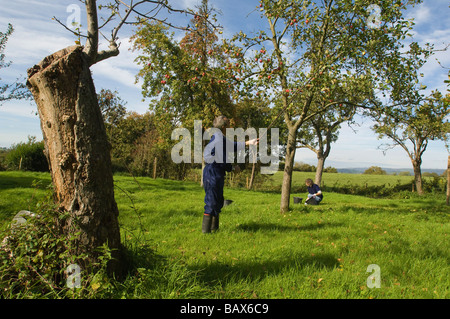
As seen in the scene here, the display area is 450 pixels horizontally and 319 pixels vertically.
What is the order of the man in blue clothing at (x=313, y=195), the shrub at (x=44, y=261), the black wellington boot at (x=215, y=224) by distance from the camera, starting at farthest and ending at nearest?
the man in blue clothing at (x=313, y=195), the black wellington boot at (x=215, y=224), the shrub at (x=44, y=261)

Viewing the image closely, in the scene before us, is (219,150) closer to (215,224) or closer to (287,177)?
(215,224)

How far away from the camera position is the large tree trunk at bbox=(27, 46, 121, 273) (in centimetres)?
295

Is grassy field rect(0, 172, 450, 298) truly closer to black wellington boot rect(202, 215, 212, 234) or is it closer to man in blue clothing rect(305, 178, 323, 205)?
black wellington boot rect(202, 215, 212, 234)

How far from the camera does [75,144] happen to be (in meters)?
2.94

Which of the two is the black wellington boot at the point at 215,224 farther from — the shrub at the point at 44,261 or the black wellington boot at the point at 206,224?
the shrub at the point at 44,261

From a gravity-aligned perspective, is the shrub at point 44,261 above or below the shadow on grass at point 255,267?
above

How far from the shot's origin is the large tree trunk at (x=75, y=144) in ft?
9.68

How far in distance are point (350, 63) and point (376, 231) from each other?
565 cm

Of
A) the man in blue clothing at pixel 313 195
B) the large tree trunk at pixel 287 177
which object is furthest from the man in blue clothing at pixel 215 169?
the man in blue clothing at pixel 313 195

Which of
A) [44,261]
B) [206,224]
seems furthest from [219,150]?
[44,261]

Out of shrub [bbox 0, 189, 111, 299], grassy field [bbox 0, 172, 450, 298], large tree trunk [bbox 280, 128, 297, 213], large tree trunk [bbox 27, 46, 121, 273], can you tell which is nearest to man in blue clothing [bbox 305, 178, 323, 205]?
large tree trunk [bbox 280, 128, 297, 213]

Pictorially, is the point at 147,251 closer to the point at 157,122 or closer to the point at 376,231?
the point at 376,231

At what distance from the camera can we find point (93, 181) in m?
2.99
